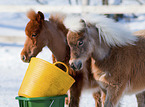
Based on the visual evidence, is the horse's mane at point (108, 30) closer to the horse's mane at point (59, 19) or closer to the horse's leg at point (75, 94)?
the horse's mane at point (59, 19)

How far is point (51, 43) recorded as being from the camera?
9.24ft

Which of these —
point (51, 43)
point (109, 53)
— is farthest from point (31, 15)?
point (109, 53)

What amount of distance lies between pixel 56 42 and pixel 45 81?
0.62 metres

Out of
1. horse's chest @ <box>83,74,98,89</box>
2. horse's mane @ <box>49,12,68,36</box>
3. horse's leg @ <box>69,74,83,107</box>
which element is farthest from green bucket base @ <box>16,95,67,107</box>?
horse's mane @ <box>49,12,68,36</box>

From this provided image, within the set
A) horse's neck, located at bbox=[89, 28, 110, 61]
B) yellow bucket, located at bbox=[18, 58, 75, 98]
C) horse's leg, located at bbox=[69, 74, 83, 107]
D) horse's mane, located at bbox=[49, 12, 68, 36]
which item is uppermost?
horse's mane, located at bbox=[49, 12, 68, 36]

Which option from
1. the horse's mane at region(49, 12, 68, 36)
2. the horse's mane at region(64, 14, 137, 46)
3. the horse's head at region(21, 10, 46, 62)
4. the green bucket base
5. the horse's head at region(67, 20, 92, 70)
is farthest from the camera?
the horse's mane at region(49, 12, 68, 36)

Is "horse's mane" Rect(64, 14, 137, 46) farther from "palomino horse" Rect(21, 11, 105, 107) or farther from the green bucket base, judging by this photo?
the green bucket base

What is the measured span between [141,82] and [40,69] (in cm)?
116

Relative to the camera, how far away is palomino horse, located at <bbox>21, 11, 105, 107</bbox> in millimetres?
2721

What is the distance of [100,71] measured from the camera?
259cm

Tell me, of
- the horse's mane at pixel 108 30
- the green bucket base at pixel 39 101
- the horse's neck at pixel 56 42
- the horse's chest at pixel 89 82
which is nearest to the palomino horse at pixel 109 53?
the horse's mane at pixel 108 30

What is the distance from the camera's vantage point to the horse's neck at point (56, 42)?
280 centimetres

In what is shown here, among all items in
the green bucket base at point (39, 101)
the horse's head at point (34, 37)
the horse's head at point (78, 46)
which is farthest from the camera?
→ the horse's head at point (34, 37)

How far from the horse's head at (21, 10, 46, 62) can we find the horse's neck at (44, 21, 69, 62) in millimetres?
97
